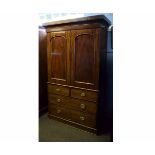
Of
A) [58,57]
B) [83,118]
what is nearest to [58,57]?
[58,57]


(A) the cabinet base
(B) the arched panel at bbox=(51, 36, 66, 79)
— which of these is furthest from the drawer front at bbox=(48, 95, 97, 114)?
(B) the arched panel at bbox=(51, 36, 66, 79)

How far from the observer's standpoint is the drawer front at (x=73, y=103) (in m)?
2.22

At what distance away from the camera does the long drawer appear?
226 centimetres

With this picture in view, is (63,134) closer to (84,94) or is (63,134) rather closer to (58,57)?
(84,94)

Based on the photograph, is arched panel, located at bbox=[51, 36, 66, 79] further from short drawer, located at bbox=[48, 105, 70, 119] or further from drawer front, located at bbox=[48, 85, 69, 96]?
short drawer, located at bbox=[48, 105, 70, 119]

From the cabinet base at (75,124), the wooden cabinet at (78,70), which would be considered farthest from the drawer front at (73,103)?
the cabinet base at (75,124)

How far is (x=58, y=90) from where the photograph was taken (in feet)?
8.26

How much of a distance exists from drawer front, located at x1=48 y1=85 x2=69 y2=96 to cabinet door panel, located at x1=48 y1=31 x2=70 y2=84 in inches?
3.4

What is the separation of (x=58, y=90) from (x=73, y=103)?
1.05 feet

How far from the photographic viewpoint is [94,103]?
2188 mm

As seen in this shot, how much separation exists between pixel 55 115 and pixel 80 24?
1.42 metres

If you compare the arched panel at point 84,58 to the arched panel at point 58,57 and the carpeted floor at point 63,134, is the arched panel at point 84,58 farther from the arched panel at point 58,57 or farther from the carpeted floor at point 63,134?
the carpeted floor at point 63,134
